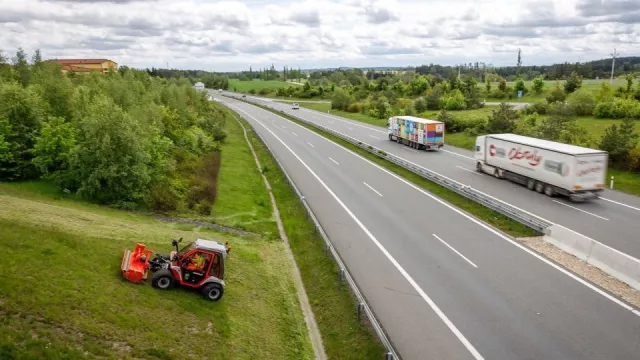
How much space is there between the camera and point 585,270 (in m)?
21.2

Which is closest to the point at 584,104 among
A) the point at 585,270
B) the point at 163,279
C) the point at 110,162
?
the point at 585,270

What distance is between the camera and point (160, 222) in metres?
26.9

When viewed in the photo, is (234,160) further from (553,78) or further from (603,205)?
(553,78)

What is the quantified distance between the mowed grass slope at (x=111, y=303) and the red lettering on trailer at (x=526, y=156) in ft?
69.0

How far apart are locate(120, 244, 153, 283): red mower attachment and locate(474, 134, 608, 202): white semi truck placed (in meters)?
26.4

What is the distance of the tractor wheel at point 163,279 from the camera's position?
52.6 ft

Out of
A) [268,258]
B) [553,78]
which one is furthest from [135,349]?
[553,78]

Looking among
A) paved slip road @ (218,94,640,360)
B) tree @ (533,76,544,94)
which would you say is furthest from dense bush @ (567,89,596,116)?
paved slip road @ (218,94,640,360)

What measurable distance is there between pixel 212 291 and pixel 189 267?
1.11m

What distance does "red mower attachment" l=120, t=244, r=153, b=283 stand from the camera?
51.4 feet

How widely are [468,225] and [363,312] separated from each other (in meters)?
12.4

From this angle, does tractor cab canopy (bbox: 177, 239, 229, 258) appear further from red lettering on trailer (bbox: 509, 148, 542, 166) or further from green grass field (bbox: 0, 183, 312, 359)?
red lettering on trailer (bbox: 509, 148, 542, 166)

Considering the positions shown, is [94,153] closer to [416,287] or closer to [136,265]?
[136,265]

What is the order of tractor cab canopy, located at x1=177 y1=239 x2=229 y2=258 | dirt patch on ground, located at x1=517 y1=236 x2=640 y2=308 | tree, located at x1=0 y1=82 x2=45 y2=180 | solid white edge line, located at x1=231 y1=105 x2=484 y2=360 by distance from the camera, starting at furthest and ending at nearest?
tree, located at x1=0 y1=82 x2=45 y2=180, dirt patch on ground, located at x1=517 y1=236 x2=640 y2=308, tractor cab canopy, located at x1=177 y1=239 x2=229 y2=258, solid white edge line, located at x1=231 y1=105 x2=484 y2=360
